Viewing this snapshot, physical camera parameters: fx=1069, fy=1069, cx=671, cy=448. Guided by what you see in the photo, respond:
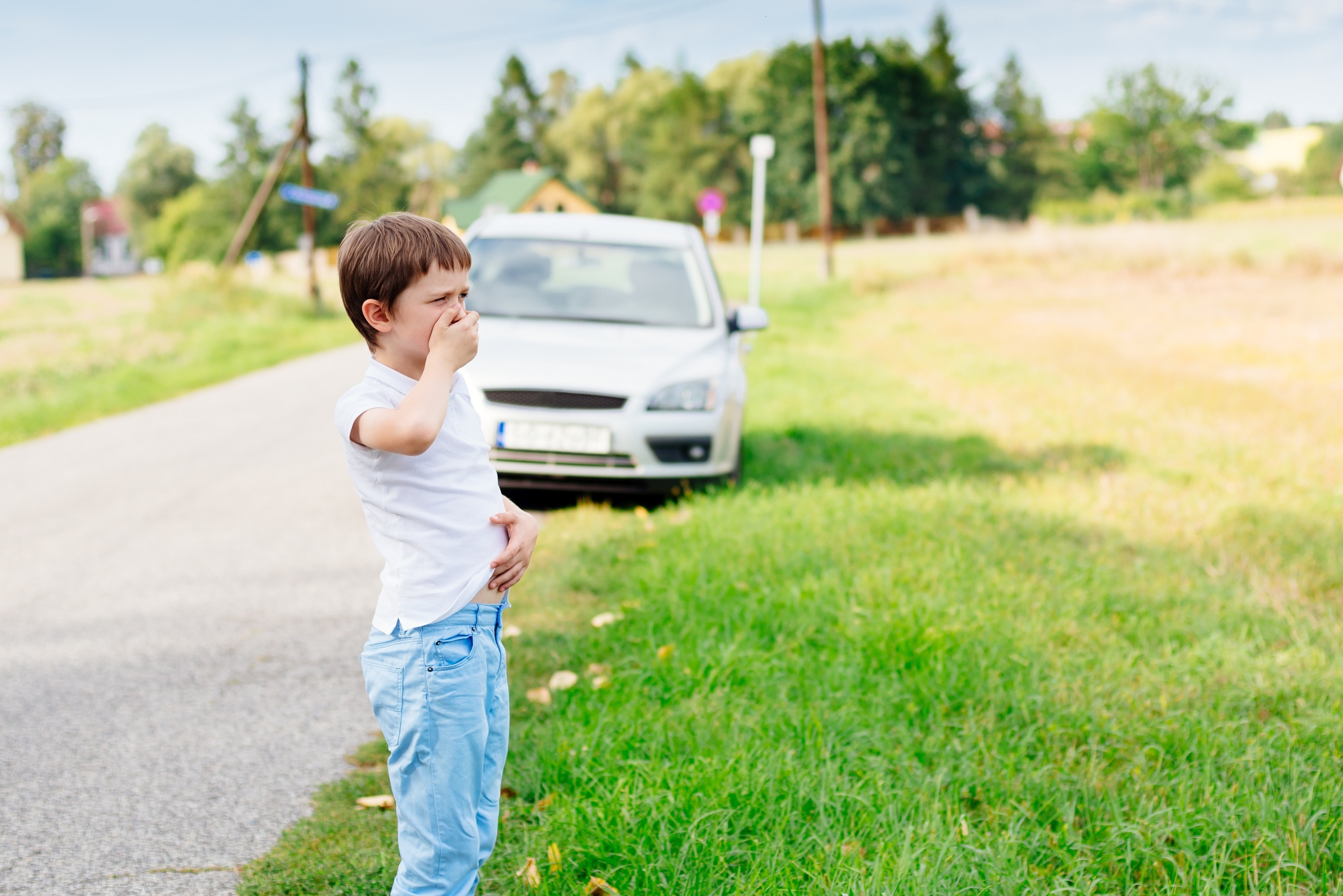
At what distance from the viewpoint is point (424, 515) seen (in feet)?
6.40

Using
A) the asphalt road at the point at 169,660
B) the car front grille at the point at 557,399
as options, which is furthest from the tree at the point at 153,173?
the car front grille at the point at 557,399

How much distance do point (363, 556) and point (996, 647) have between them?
329cm

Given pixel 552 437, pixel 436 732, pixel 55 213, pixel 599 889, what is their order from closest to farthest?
pixel 436 732
pixel 599 889
pixel 552 437
pixel 55 213

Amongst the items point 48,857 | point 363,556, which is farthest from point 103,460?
point 48,857

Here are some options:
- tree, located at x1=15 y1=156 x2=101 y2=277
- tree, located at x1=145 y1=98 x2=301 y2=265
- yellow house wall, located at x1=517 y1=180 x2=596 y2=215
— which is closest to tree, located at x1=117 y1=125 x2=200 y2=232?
tree, located at x1=15 y1=156 x2=101 y2=277

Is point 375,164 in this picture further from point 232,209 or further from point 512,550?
point 512,550

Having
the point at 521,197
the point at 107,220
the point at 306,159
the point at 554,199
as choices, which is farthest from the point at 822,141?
the point at 107,220

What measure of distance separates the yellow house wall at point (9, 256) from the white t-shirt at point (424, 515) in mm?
82223

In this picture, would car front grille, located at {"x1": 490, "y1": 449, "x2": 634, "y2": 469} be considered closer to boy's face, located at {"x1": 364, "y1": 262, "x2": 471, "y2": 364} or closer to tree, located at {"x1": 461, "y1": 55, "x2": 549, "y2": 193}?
boy's face, located at {"x1": 364, "y1": 262, "x2": 471, "y2": 364}

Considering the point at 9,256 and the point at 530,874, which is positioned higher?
the point at 9,256

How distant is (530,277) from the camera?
7.09 meters

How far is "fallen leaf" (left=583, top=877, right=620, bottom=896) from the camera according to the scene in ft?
7.96

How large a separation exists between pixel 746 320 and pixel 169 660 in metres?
3.93

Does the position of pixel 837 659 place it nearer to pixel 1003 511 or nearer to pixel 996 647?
pixel 996 647
